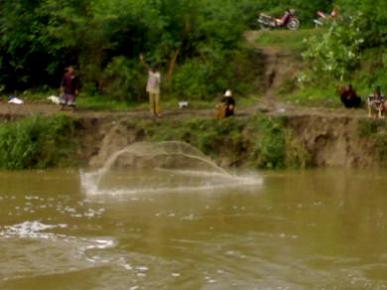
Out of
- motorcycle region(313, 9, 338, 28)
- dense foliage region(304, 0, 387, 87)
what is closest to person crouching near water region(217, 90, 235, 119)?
dense foliage region(304, 0, 387, 87)

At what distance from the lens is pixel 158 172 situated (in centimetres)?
2325

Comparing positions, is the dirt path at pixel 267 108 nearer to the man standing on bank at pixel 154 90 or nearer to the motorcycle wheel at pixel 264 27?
the man standing on bank at pixel 154 90

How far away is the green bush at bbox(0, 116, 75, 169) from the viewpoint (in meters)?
24.3

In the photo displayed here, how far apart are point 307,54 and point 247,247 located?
14588mm

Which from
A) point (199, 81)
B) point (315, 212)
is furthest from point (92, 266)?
point (199, 81)

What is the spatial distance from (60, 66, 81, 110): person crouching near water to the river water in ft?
16.5

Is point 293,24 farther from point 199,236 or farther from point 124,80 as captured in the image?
point 199,236

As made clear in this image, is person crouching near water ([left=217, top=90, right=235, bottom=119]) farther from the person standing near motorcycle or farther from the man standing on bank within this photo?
the person standing near motorcycle

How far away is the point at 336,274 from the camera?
13.1 m

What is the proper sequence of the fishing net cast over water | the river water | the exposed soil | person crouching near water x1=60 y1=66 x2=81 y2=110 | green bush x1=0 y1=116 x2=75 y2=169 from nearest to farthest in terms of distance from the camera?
1. the river water
2. the fishing net cast over water
3. the exposed soil
4. green bush x1=0 y1=116 x2=75 y2=169
5. person crouching near water x1=60 y1=66 x2=81 y2=110

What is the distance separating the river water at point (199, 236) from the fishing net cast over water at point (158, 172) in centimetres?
52

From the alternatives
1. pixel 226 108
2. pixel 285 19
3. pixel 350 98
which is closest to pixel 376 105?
pixel 350 98

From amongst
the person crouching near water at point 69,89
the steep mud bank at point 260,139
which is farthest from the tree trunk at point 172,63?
the steep mud bank at point 260,139

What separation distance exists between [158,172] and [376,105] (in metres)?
5.40
